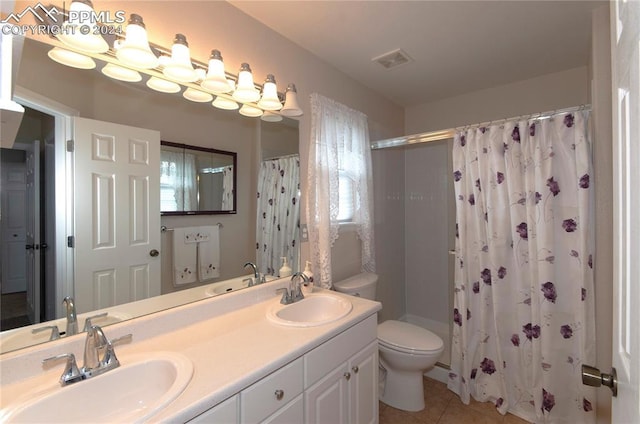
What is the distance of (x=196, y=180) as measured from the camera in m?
1.39

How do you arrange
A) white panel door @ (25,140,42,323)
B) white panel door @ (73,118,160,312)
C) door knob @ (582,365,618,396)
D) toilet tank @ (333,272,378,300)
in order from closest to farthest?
door knob @ (582,365,618,396), white panel door @ (25,140,42,323), white panel door @ (73,118,160,312), toilet tank @ (333,272,378,300)


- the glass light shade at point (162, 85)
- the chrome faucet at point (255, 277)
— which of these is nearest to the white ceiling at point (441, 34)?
the glass light shade at point (162, 85)

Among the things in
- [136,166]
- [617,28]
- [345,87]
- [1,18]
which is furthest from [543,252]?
[1,18]

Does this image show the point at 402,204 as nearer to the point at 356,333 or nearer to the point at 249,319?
the point at 356,333

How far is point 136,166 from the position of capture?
46.9 inches

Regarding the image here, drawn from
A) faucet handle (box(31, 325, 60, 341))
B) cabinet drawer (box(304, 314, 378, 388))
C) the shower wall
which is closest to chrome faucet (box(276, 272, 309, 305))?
cabinet drawer (box(304, 314, 378, 388))

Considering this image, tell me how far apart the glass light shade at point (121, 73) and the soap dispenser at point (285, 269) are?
1190mm

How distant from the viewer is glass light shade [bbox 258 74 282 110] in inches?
62.8

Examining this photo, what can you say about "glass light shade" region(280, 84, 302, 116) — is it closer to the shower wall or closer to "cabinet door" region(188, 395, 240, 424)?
"cabinet door" region(188, 395, 240, 424)

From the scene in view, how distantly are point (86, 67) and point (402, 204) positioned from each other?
276cm

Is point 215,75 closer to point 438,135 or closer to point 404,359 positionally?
point 438,135

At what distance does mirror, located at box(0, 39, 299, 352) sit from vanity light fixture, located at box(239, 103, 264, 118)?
0.03m

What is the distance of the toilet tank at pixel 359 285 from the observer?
2.04 meters

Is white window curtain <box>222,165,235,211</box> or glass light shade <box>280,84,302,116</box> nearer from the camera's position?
white window curtain <box>222,165,235,211</box>
